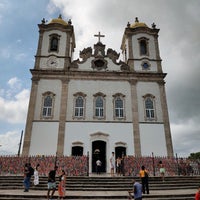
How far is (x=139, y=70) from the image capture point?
22.2 m

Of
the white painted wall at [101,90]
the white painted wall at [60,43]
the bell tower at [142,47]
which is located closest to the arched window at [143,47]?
the bell tower at [142,47]

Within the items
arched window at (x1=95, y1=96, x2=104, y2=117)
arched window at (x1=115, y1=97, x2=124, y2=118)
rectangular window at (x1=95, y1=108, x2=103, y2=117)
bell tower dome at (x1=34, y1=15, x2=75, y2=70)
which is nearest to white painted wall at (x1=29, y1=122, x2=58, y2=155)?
rectangular window at (x1=95, y1=108, x2=103, y2=117)

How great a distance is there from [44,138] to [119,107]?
26.1ft

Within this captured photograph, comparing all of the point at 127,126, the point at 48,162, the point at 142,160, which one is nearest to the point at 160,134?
the point at 127,126

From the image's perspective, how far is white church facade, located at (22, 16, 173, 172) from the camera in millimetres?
18156

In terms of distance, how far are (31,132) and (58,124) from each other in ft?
8.41

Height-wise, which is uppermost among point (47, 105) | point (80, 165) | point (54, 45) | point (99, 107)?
point (54, 45)

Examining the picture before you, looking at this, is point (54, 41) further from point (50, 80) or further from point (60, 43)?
point (50, 80)

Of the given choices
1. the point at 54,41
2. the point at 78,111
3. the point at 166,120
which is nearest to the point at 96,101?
the point at 78,111

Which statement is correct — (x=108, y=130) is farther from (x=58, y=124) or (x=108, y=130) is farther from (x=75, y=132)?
(x=58, y=124)

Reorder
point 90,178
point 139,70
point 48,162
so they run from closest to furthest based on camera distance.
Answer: point 90,178 < point 48,162 < point 139,70

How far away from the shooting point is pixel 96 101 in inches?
794

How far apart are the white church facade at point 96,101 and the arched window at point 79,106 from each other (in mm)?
100

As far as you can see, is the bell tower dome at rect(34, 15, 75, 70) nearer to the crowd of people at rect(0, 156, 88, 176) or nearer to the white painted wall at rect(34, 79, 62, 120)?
the white painted wall at rect(34, 79, 62, 120)
